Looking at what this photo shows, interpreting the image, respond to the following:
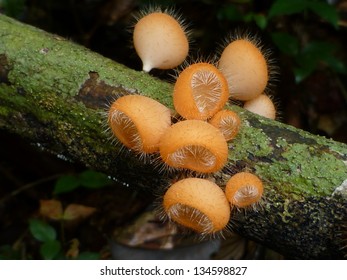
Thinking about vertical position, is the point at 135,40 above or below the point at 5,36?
above

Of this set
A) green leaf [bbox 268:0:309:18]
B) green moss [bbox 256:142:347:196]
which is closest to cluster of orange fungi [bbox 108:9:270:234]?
green moss [bbox 256:142:347:196]

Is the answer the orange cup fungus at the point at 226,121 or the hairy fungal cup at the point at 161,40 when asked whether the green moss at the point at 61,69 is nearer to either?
the hairy fungal cup at the point at 161,40

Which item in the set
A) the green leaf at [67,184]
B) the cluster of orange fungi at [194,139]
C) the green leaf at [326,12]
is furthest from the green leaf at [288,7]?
the green leaf at [67,184]

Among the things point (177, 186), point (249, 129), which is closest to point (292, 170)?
point (249, 129)

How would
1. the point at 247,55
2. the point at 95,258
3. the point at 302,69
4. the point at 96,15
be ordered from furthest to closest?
the point at 96,15 < the point at 302,69 < the point at 95,258 < the point at 247,55

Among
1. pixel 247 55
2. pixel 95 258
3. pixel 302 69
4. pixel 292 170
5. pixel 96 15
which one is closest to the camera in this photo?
pixel 292 170

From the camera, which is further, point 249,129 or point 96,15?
point 96,15

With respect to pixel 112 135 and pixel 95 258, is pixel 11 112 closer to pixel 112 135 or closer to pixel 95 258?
pixel 112 135
